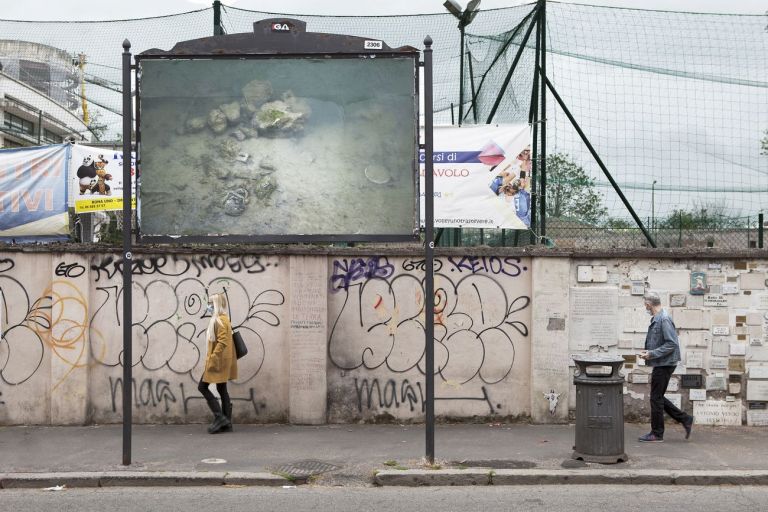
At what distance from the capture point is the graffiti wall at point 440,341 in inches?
408

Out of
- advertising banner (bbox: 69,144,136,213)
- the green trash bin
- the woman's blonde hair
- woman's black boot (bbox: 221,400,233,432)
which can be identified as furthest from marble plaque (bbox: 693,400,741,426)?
advertising banner (bbox: 69,144,136,213)

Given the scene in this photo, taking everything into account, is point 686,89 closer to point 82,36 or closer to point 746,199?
point 746,199

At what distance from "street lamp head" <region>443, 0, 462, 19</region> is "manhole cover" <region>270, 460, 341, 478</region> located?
19.5ft

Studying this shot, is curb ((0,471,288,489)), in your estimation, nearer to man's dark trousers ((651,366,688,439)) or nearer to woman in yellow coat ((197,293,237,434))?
woman in yellow coat ((197,293,237,434))

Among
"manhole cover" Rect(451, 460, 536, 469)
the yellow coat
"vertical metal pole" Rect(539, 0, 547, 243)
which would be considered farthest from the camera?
"vertical metal pole" Rect(539, 0, 547, 243)

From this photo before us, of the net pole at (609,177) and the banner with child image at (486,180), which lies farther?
the banner with child image at (486,180)

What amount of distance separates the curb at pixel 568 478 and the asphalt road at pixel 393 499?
0.37 ft

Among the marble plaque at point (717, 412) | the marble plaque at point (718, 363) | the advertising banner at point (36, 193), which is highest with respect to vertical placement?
the advertising banner at point (36, 193)

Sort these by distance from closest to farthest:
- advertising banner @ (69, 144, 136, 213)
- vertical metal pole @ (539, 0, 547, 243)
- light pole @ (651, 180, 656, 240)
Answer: light pole @ (651, 180, 656, 240) < vertical metal pole @ (539, 0, 547, 243) < advertising banner @ (69, 144, 136, 213)

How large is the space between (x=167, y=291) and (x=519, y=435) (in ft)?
15.1

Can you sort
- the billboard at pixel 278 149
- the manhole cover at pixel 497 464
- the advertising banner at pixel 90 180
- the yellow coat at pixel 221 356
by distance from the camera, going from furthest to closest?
the advertising banner at pixel 90 180 < the yellow coat at pixel 221 356 < the billboard at pixel 278 149 < the manhole cover at pixel 497 464

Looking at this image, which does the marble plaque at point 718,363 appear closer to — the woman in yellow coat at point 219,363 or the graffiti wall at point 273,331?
the graffiti wall at point 273,331

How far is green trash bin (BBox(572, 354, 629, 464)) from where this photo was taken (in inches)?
321

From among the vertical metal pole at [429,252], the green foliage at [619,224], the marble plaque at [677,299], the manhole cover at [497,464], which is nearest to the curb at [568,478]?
the manhole cover at [497,464]
